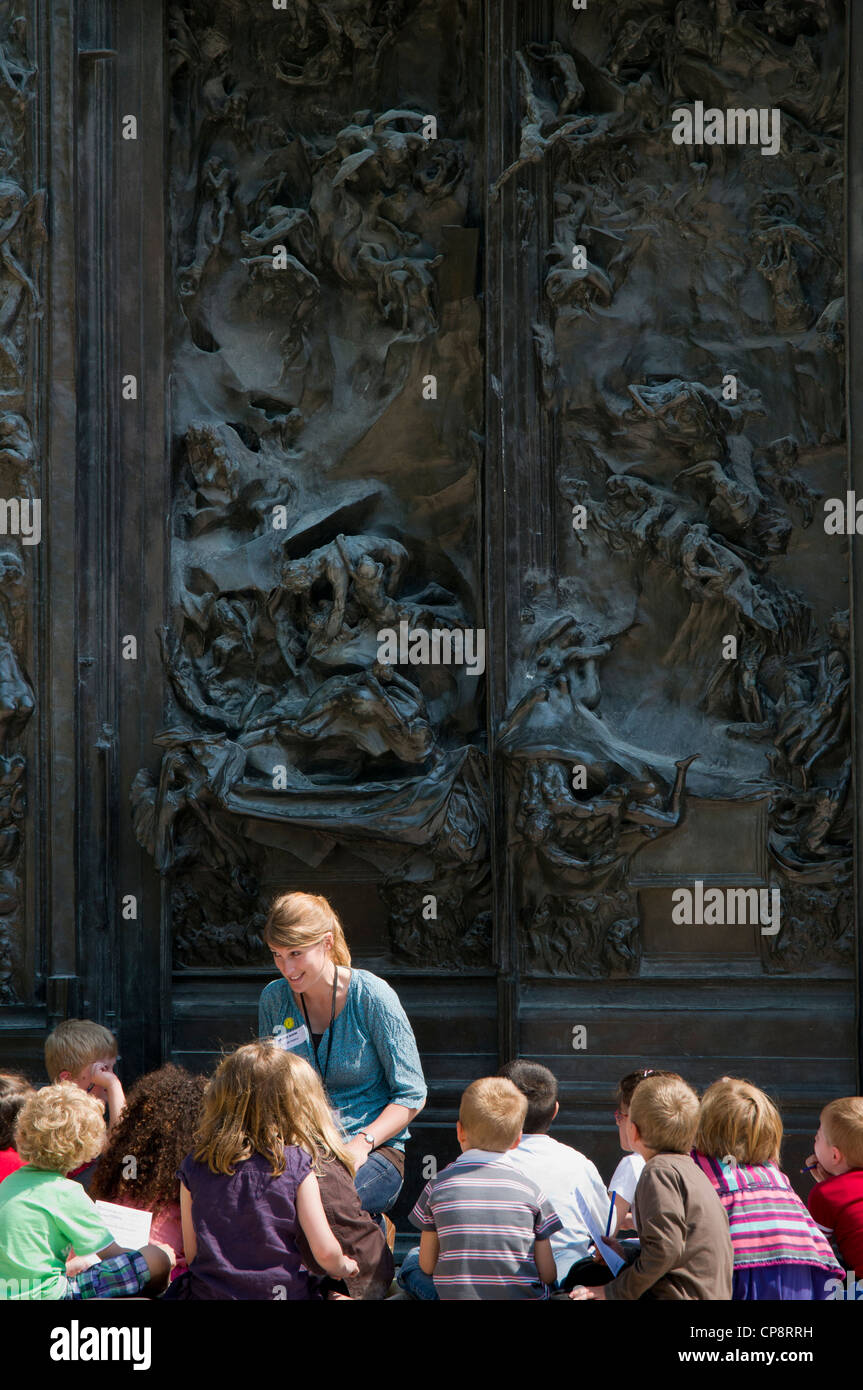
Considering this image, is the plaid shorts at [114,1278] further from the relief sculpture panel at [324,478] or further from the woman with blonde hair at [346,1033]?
the relief sculpture panel at [324,478]

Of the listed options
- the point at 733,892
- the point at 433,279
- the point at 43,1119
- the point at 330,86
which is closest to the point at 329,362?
the point at 433,279

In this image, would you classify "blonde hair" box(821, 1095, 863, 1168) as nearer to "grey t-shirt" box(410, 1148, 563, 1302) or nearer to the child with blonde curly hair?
"grey t-shirt" box(410, 1148, 563, 1302)

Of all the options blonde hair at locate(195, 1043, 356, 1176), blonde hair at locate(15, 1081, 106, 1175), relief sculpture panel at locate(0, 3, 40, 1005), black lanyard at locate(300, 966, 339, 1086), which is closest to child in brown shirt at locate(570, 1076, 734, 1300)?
blonde hair at locate(195, 1043, 356, 1176)

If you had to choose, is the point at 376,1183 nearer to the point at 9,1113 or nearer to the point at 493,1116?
the point at 493,1116

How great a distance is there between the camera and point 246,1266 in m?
4.22

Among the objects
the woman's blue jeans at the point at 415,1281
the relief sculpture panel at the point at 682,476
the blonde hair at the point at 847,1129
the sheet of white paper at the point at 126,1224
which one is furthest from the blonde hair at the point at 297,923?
the relief sculpture panel at the point at 682,476

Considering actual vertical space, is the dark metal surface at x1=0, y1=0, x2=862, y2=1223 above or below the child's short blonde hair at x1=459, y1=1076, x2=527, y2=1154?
above

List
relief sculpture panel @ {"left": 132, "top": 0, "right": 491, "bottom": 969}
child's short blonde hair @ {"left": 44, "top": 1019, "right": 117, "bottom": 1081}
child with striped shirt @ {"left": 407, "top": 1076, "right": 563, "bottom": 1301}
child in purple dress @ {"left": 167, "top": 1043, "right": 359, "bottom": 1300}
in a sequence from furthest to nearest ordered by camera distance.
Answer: relief sculpture panel @ {"left": 132, "top": 0, "right": 491, "bottom": 969}
child's short blonde hair @ {"left": 44, "top": 1019, "right": 117, "bottom": 1081}
child with striped shirt @ {"left": 407, "top": 1076, "right": 563, "bottom": 1301}
child in purple dress @ {"left": 167, "top": 1043, "right": 359, "bottom": 1300}

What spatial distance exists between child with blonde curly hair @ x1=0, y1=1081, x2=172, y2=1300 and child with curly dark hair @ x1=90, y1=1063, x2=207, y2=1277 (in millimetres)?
119

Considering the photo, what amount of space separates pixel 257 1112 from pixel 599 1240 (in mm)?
1374

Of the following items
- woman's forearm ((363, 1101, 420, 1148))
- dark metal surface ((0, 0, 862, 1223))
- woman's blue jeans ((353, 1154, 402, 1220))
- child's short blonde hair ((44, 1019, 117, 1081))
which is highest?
dark metal surface ((0, 0, 862, 1223))

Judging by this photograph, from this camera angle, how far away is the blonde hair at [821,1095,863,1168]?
187 inches

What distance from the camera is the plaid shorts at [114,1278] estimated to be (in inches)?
175

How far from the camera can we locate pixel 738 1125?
15.2 feet
